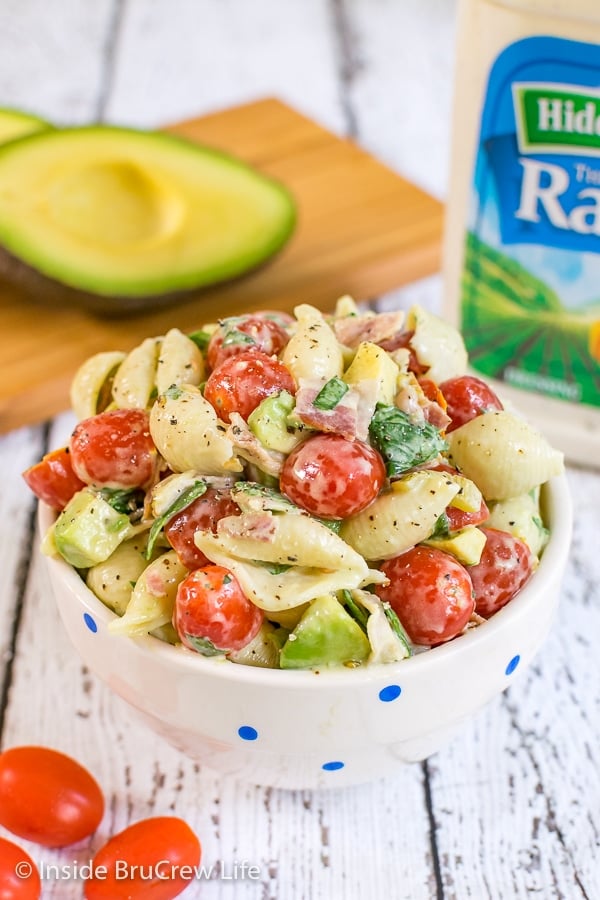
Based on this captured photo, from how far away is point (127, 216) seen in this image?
1.85 m

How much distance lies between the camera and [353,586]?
88 cm

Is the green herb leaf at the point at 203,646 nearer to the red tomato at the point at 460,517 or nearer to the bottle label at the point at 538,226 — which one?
the red tomato at the point at 460,517

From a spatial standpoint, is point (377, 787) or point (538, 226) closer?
point (377, 787)

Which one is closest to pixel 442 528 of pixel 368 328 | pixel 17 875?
pixel 368 328

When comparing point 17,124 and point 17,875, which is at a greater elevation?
point 17,124

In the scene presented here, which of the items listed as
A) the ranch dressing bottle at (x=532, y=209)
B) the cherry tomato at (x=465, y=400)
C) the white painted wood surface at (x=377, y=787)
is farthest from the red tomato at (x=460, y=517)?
the ranch dressing bottle at (x=532, y=209)

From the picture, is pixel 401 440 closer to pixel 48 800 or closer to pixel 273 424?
pixel 273 424

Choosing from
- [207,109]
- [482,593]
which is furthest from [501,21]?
[207,109]

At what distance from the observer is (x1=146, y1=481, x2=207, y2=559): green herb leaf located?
2.98 feet

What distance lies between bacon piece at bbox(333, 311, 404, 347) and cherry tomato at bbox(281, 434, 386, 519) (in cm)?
18

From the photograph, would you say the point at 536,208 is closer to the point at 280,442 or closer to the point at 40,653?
the point at 280,442

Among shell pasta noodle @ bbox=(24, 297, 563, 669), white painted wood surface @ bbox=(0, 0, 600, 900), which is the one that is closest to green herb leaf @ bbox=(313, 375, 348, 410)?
shell pasta noodle @ bbox=(24, 297, 563, 669)

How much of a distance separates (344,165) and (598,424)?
80cm

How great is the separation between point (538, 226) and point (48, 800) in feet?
3.05
